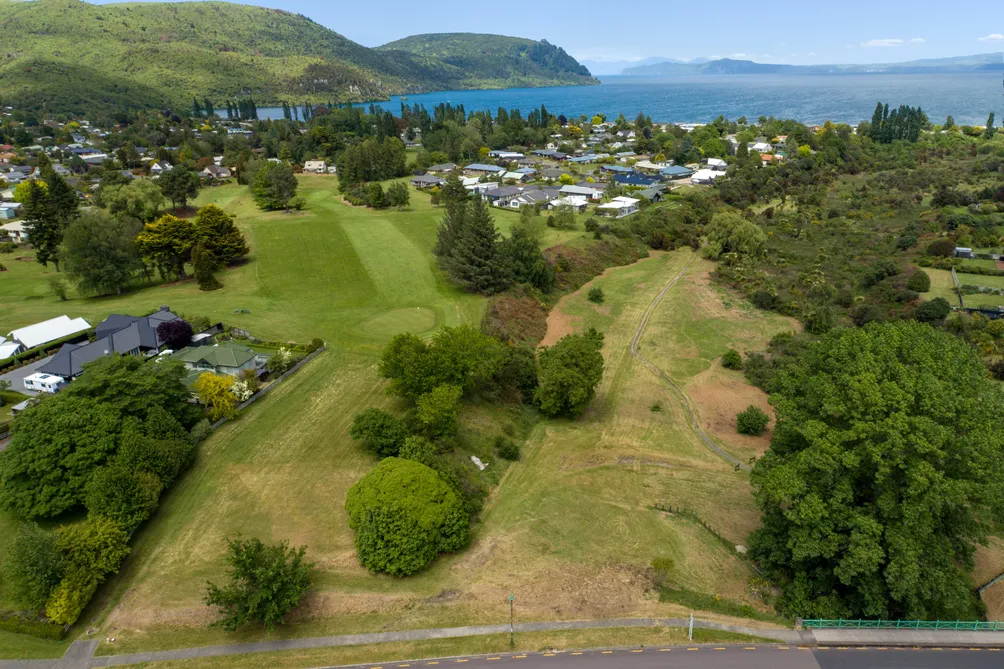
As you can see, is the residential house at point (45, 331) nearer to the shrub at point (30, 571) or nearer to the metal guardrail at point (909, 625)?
the shrub at point (30, 571)

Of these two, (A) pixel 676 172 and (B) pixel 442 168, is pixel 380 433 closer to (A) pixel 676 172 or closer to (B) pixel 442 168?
(B) pixel 442 168

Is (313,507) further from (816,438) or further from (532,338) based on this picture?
(532,338)

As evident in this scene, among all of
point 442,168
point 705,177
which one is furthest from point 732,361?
point 442,168

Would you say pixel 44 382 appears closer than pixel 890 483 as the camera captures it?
No

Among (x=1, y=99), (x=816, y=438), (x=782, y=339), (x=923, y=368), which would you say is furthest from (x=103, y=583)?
(x=1, y=99)

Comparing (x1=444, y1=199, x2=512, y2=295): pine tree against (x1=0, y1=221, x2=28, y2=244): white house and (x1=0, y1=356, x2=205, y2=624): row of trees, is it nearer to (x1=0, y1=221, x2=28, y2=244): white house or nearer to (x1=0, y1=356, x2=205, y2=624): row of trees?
(x1=0, y1=356, x2=205, y2=624): row of trees

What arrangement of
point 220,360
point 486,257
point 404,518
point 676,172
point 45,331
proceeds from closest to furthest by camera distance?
point 404,518 < point 220,360 < point 45,331 < point 486,257 < point 676,172
